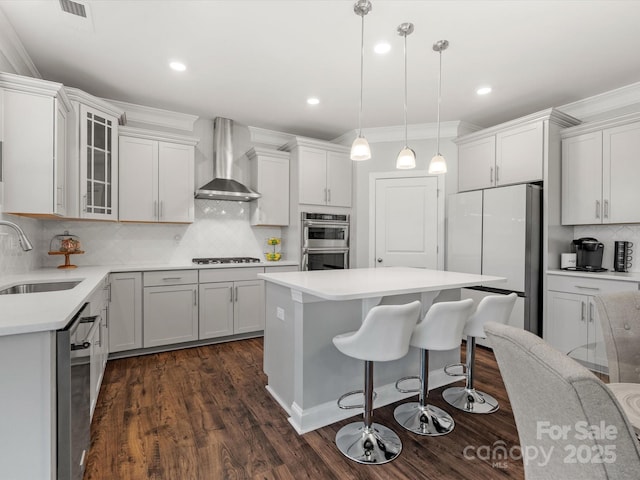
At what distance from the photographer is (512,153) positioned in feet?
12.0

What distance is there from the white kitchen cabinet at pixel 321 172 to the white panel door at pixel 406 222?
478 mm

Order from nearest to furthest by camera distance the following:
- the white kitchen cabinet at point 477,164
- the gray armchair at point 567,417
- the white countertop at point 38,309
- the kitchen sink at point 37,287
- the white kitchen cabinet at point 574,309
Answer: the gray armchair at point 567,417 < the white countertop at point 38,309 < the kitchen sink at point 37,287 < the white kitchen cabinet at point 574,309 < the white kitchen cabinet at point 477,164

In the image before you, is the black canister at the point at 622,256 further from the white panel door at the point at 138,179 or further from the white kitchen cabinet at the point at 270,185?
the white panel door at the point at 138,179

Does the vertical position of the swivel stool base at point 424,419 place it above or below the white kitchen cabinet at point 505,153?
below

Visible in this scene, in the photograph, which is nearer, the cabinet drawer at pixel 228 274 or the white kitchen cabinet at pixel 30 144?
the white kitchen cabinet at pixel 30 144

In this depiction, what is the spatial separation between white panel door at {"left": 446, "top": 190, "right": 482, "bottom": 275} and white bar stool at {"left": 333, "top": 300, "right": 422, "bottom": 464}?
7.59 ft

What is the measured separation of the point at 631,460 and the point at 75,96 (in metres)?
4.02

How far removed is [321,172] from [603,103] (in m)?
3.12

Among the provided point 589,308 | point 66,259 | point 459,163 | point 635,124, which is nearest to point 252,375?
point 66,259

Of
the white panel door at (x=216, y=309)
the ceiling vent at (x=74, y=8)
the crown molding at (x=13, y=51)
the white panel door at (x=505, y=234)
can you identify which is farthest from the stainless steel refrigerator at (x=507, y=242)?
the crown molding at (x=13, y=51)

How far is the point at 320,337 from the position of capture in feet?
7.27

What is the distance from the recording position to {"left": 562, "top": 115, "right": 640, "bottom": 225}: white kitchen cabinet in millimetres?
3082

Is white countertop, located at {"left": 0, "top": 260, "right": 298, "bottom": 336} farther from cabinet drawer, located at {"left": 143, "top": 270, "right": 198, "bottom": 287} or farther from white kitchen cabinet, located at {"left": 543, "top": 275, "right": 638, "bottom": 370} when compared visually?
white kitchen cabinet, located at {"left": 543, "top": 275, "right": 638, "bottom": 370}

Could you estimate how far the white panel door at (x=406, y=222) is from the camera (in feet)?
14.3
